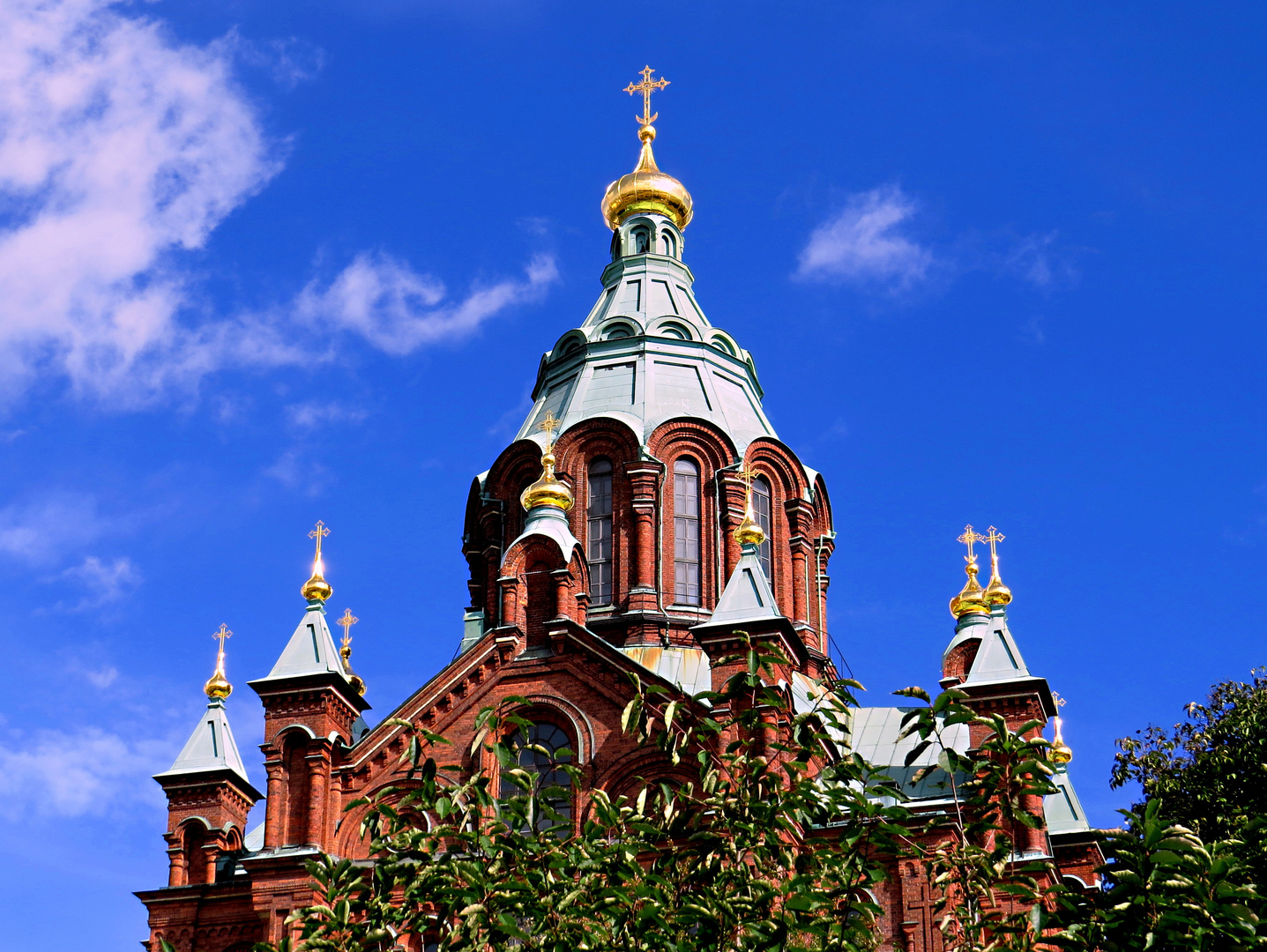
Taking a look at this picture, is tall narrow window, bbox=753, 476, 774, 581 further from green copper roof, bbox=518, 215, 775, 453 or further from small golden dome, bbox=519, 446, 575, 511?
small golden dome, bbox=519, 446, 575, 511

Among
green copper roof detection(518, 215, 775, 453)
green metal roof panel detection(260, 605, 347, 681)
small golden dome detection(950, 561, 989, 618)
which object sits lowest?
green metal roof panel detection(260, 605, 347, 681)

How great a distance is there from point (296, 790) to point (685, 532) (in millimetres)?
10192

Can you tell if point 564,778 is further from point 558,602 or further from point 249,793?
point 249,793

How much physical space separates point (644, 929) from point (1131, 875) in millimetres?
4480

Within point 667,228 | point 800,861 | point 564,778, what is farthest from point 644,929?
point 667,228

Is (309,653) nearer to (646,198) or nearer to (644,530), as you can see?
(644,530)

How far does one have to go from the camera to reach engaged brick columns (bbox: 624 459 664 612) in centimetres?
3600

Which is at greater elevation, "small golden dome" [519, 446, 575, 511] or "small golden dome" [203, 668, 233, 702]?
"small golden dome" [519, 446, 575, 511]

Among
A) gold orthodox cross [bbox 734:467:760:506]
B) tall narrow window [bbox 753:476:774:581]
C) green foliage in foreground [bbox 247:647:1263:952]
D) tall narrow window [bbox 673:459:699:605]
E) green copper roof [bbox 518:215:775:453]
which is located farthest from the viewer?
green copper roof [bbox 518:215:775:453]

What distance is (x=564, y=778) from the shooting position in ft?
101

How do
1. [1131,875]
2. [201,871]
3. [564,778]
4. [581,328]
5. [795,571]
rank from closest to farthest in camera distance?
[1131,875] < [564,778] < [201,871] < [795,571] < [581,328]

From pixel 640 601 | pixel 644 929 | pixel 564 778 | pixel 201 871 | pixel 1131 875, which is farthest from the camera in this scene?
pixel 640 601

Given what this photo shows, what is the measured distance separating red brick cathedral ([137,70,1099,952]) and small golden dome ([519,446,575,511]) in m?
0.05

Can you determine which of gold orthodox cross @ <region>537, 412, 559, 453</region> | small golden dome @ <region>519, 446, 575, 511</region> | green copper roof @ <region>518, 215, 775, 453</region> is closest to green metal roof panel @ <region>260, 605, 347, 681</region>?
small golden dome @ <region>519, 446, 575, 511</region>
